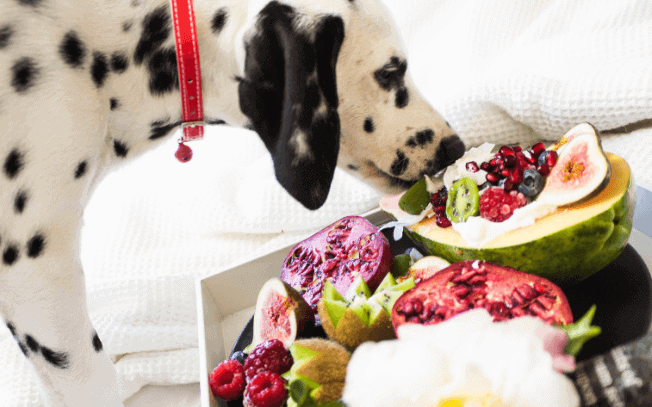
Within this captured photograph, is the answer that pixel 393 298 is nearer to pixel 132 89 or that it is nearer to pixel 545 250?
pixel 545 250

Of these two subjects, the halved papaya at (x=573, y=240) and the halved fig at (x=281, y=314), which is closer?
the halved papaya at (x=573, y=240)

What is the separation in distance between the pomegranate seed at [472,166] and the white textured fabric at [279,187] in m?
0.41

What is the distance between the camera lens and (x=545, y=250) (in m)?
0.75

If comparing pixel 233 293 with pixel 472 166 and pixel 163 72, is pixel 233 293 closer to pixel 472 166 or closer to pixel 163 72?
pixel 163 72

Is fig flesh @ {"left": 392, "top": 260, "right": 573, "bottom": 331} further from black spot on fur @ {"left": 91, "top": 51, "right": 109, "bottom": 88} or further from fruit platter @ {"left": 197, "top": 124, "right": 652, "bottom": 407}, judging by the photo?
black spot on fur @ {"left": 91, "top": 51, "right": 109, "bottom": 88}

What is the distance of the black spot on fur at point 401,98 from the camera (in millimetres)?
1038

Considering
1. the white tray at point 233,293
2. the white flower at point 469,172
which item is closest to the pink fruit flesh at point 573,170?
the white flower at point 469,172

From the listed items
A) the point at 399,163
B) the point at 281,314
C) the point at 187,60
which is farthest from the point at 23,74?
the point at 399,163

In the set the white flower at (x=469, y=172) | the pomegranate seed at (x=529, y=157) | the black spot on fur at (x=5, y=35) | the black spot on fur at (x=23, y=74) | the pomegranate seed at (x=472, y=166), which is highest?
the black spot on fur at (x=5, y=35)

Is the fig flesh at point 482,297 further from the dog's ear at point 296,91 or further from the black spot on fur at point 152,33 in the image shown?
the black spot on fur at point 152,33

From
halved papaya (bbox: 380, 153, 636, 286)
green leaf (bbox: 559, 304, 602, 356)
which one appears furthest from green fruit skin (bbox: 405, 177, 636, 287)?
green leaf (bbox: 559, 304, 602, 356)

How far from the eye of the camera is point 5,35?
0.85 m

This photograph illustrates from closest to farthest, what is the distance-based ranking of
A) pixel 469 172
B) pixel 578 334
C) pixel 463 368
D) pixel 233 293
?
pixel 463 368, pixel 578 334, pixel 469 172, pixel 233 293

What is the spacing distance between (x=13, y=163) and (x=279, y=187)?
857mm
